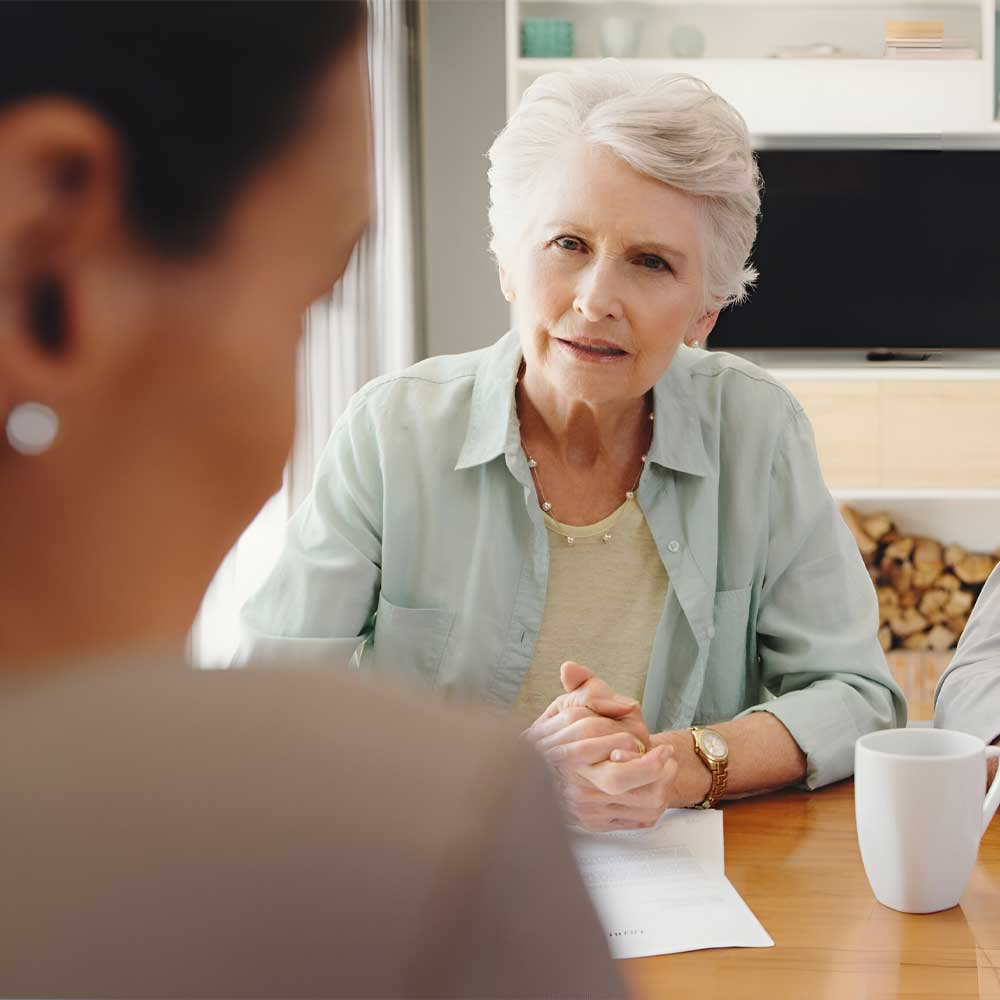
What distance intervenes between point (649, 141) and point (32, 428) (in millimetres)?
1156

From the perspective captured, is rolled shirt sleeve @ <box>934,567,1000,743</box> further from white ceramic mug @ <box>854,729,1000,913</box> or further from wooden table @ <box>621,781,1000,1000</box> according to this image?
white ceramic mug @ <box>854,729,1000,913</box>

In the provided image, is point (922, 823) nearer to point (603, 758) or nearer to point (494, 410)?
point (603, 758)

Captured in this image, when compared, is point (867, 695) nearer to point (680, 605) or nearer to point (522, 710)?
point (680, 605)

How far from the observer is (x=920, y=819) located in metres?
0.88

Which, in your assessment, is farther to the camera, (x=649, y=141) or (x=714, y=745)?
(x=649, y=141)

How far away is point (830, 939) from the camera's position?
2.80 feet

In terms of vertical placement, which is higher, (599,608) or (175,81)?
(175,81)

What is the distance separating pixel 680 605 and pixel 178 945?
120cm

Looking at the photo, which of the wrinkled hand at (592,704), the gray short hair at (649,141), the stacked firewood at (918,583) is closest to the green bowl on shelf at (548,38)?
the stacked firewood at (918,583)

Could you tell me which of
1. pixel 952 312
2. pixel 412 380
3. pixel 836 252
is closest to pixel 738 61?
pixel 836 252

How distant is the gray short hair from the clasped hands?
0.57 metres

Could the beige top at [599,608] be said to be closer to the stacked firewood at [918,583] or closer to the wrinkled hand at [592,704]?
the wrinkled hand at [592,704]

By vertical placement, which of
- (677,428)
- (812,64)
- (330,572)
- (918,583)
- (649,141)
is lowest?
(918,583)

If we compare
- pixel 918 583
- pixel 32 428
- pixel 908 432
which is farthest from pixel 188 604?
pixel 918 583
